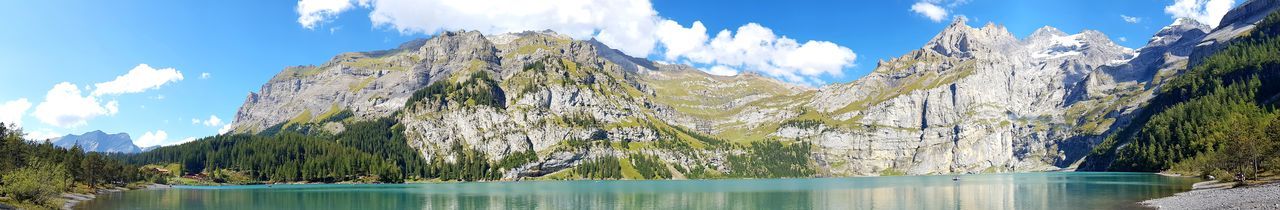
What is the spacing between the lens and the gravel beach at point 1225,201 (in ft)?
194

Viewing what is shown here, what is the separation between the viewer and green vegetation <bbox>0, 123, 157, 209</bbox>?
79.9 meters

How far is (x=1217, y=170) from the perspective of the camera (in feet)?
381

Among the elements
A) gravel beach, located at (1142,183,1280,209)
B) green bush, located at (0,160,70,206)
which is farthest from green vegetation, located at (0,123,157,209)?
gravel beach, located at (1142,183,1280,209)

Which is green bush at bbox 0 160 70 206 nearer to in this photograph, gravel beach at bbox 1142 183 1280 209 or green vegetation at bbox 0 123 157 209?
green vegetation at bbox 0 123 157 209

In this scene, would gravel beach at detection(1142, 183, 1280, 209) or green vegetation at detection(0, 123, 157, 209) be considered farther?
green vegetation at detection(0, 123, 157, 209)

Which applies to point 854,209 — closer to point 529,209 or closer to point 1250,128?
point 529,209

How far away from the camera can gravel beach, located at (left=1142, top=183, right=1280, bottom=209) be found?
59000 mm

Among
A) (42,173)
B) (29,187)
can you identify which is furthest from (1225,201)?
(42,173)

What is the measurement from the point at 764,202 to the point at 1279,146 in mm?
61009

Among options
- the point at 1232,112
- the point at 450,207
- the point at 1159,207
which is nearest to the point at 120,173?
the point at 450,207

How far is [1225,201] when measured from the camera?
6781 cm

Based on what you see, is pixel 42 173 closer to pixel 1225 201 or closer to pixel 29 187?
pixel 29 187

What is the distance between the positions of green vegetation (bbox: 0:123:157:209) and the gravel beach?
10510 cm

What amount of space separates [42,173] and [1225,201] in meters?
117
